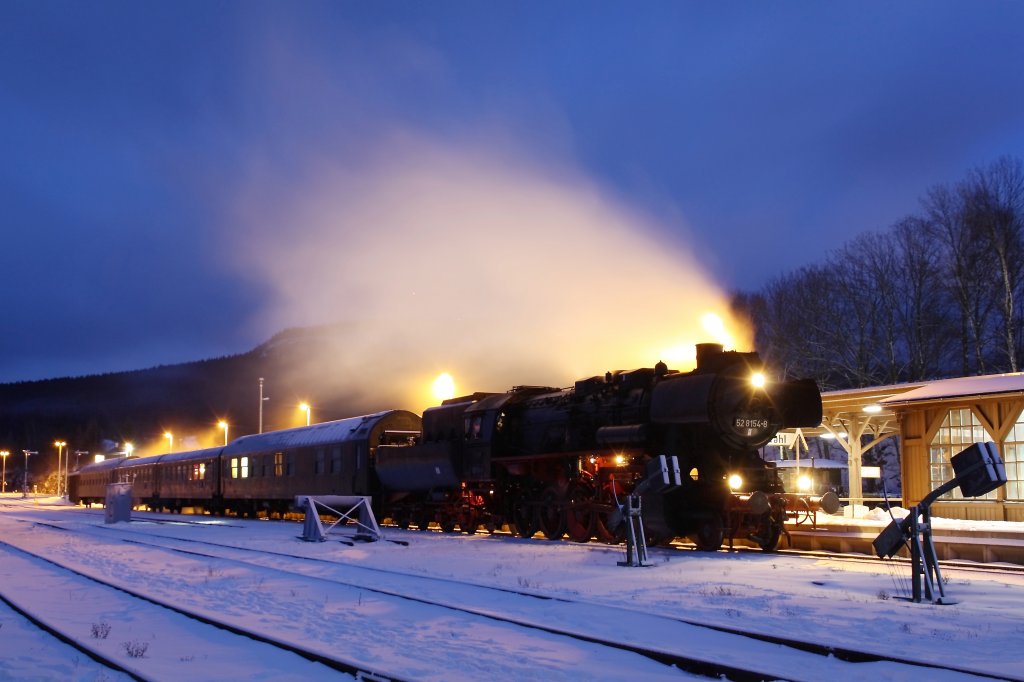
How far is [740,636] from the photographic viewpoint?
774cm

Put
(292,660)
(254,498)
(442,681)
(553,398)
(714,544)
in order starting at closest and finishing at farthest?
(442,681)
(292,660)
(714,544)
(553,398)
(254,498)

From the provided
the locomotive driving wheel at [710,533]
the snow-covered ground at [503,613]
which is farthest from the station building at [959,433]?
the locomotive driving wheel at [710,533]

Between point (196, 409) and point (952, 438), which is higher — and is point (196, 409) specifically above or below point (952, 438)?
above

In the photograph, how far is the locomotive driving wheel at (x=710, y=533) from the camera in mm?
15203

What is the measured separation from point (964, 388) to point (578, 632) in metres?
15.9

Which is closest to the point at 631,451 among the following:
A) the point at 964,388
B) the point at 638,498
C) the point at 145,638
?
the point at 638,498

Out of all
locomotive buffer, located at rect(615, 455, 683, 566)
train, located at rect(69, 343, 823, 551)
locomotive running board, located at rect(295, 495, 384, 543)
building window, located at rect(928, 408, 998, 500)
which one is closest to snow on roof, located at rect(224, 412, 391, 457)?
train, located at rect(69, 343, 823, 551)

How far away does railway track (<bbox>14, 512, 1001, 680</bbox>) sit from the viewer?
21.3ft

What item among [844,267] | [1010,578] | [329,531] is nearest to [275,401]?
[844,267]

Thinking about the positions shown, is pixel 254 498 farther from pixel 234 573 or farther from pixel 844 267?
pixel 844 267

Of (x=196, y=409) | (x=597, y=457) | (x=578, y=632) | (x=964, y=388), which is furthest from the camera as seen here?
(x=196, y=409)

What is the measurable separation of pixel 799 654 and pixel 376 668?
11.1ft

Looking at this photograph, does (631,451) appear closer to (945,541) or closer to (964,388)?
(945,541)

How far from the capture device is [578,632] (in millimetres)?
7898
